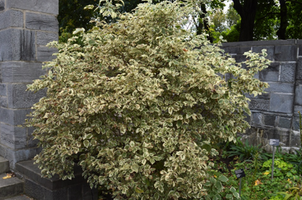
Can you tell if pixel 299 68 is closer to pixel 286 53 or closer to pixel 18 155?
pixel 286 53

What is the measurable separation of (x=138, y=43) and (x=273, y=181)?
2661 millimetres

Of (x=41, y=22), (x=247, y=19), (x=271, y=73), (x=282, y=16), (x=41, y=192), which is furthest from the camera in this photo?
(x=282, y=16)

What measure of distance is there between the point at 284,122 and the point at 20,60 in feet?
13.7

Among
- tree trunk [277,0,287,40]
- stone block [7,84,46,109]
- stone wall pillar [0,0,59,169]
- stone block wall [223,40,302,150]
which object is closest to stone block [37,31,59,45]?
stone wall pillar [0,0,59,169]

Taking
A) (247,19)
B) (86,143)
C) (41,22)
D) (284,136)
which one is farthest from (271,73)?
(247,19)

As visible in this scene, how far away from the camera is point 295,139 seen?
15.8 feet

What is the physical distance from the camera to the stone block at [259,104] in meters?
5.14

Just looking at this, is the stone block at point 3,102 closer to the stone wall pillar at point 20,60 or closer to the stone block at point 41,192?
the stone wall pillar at point 20,60

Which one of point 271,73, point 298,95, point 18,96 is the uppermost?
point 271,73

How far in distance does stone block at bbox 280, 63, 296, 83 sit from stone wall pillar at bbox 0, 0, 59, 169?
12.1 ft

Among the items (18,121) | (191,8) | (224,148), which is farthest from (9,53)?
(224,148)

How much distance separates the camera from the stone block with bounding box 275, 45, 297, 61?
15.7 ft

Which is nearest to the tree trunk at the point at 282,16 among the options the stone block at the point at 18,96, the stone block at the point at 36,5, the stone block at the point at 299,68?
the stone block at the point at 299,68

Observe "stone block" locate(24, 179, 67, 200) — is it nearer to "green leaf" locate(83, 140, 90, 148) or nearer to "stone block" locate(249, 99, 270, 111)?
"green leaf" locate(83, 140, 90, 148)
